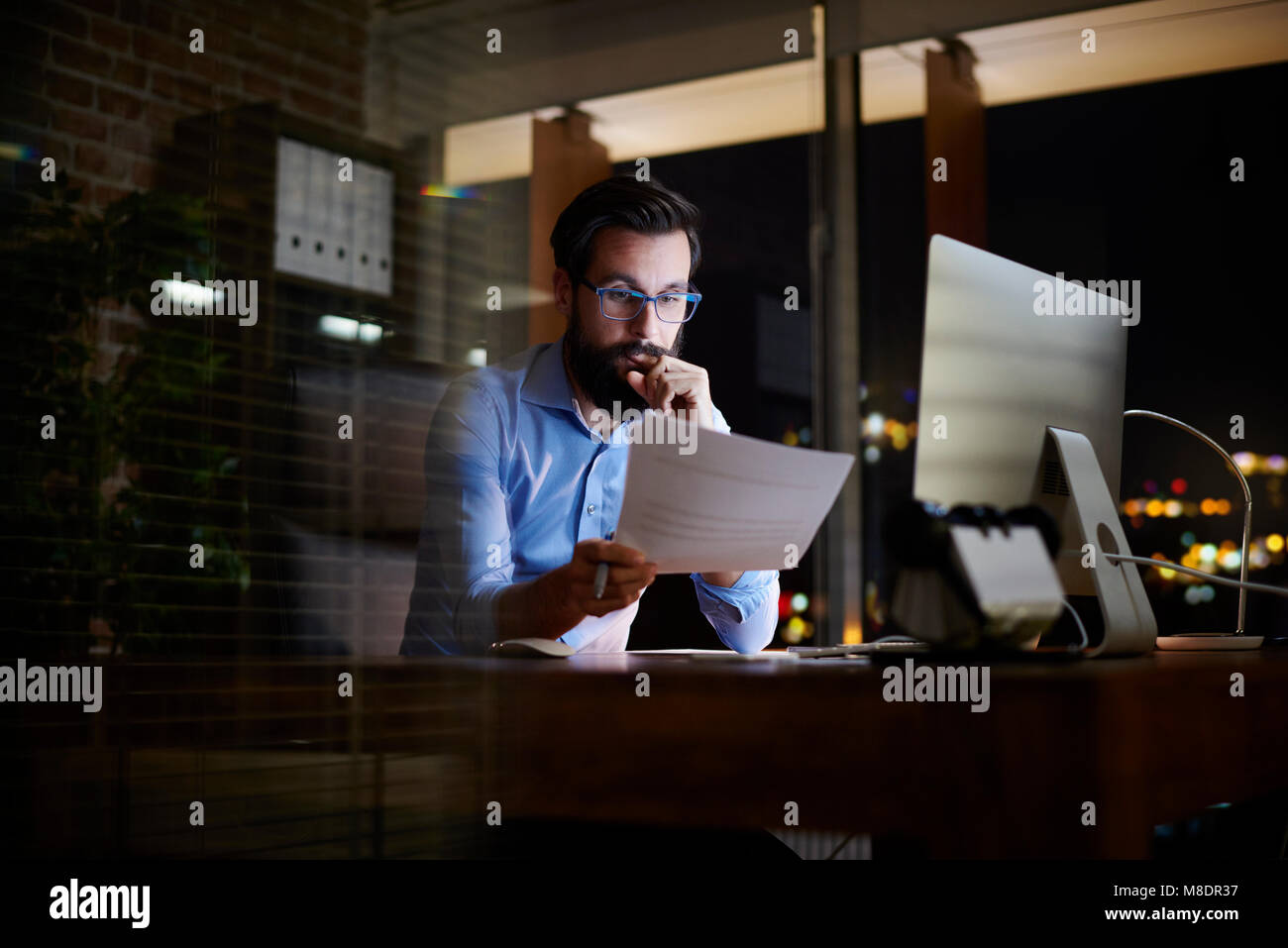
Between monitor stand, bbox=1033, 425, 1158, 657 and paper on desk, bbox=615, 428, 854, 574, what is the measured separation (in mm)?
256

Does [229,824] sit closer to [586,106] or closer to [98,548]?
[98,548]

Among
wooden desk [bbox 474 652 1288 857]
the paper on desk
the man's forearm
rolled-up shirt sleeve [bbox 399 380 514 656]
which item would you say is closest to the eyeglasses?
rolled-up shirt sleeve [bbox 399 380 514 656]

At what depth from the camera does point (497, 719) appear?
862mm

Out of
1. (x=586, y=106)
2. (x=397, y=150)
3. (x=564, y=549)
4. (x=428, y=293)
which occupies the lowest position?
(x=564, y=549)

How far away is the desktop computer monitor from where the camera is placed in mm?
1173

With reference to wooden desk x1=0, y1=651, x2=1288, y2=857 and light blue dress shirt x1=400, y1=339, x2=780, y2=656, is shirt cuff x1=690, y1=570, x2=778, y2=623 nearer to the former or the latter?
light blue dress shirt x1=400, y1=339, x2=780, y2=656

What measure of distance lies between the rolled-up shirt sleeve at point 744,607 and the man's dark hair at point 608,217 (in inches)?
22.1

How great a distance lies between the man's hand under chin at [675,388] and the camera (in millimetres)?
1621

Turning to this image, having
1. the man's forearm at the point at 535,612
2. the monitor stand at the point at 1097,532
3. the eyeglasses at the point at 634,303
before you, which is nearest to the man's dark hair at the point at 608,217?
the eyeglasses at the point at 634,303

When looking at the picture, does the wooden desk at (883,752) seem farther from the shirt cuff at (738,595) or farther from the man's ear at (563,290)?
the man's ear at (563,290)

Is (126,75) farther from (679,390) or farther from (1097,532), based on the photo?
(1097,532)

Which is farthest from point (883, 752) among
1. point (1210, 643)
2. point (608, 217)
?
point (608, 217)

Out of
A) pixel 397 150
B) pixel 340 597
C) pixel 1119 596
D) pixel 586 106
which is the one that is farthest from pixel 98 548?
pixel 586 106
